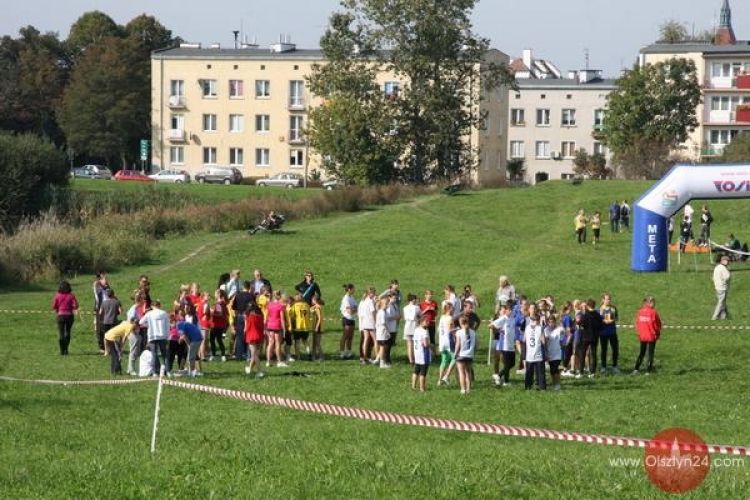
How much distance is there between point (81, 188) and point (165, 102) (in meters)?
26.2

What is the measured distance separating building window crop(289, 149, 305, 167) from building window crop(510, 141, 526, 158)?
65.7 feet

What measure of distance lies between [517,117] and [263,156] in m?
23.1

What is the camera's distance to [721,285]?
3553 cm

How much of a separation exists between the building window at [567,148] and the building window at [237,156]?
27860 mm

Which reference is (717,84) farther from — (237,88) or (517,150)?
(237,88)

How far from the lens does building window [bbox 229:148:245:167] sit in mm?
104812

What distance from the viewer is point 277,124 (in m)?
104

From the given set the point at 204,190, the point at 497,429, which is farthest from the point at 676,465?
the point at 204,190

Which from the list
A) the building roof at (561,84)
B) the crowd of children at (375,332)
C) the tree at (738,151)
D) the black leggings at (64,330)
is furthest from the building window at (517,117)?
the black leggings at (64,330)

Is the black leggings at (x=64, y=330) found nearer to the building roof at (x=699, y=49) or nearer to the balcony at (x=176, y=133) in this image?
the balcony at (x=176, y=133)

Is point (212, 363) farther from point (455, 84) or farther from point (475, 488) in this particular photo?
point (455, 84)

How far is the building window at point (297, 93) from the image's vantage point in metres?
103

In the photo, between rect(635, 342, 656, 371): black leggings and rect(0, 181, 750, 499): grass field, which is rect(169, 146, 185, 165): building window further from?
rect(635, 342, 656, 371): black leggings

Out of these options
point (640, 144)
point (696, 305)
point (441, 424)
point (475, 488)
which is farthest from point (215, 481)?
point (640, 144)
